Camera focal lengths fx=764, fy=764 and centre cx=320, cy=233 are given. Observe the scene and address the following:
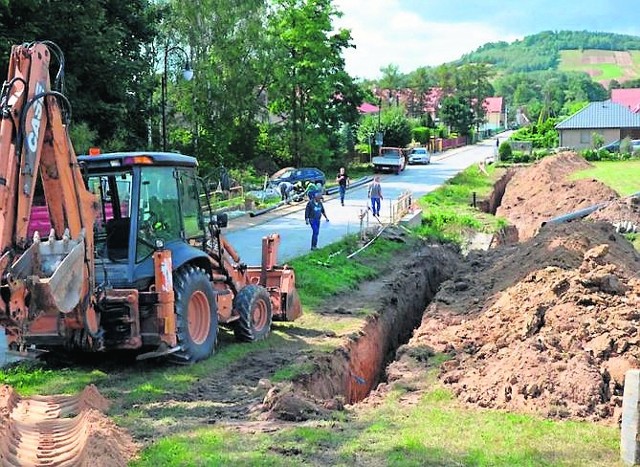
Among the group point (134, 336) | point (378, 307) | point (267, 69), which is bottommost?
point (378, 307)

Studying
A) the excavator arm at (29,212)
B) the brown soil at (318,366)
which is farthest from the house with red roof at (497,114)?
the excavator arm at (29,212)

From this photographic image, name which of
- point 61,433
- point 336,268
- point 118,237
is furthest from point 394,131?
point 61,433

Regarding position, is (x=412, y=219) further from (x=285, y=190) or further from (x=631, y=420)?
(x=631, y=420)

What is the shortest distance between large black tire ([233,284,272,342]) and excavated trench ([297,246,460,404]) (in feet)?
3.97

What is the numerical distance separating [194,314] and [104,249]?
154 cm

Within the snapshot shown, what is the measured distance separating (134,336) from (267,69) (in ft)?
129

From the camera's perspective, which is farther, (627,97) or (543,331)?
(627,97)

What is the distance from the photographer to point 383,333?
15.7 meters

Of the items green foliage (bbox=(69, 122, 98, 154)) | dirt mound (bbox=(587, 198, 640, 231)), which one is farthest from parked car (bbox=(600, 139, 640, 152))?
green foliage (bbox=(69, 122, 98, 154))

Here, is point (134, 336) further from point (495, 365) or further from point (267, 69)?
point (267, 69)

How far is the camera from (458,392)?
952 centimetres

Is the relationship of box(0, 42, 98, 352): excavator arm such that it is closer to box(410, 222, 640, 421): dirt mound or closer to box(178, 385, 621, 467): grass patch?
box(178, 385, 621, 467): grass patch

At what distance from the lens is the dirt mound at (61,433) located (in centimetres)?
632

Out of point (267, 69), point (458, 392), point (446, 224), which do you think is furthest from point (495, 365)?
point (267, 69)
